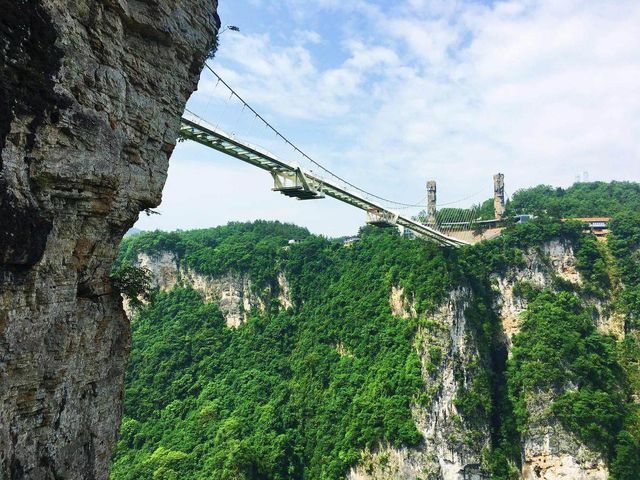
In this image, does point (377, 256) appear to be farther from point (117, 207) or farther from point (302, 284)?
point (117, 207)

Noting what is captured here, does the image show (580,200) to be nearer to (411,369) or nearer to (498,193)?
(498,193)

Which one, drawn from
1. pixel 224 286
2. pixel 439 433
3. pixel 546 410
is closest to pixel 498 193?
pixel 546 410

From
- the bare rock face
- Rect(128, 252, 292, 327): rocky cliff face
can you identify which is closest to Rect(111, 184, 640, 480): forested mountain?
Rect(128, 252, 292, 327): rocky cliff face

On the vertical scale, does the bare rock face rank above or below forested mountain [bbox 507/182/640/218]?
below

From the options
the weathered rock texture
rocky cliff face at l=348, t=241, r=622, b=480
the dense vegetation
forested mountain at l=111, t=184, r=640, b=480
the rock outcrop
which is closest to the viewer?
rocky cliff face at l=348, t=241, r=622, b=480

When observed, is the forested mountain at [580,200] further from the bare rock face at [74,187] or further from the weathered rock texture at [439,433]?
the bare rock face at [74,187]

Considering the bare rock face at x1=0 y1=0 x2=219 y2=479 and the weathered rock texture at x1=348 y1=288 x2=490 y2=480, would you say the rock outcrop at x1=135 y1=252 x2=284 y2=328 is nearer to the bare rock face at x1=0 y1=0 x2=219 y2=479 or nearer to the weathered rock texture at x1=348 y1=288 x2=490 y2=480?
the weathered rock texture at x1=348 y1=288 x2=490 y2=480
